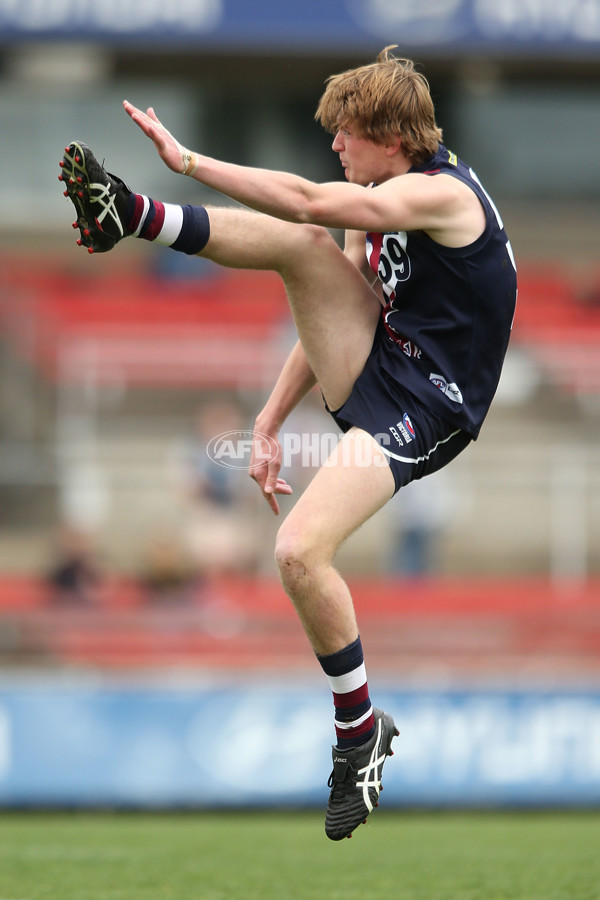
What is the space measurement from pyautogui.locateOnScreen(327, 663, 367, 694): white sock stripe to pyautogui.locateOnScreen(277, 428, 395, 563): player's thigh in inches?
16.3

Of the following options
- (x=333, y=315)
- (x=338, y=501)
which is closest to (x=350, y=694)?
(x=338, y=501)

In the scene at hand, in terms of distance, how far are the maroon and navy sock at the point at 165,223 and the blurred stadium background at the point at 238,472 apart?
186cm

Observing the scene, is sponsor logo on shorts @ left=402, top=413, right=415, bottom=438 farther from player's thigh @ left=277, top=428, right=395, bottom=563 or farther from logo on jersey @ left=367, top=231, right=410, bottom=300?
logo on jersey @ left=367, top=231, right=410, bottom=300

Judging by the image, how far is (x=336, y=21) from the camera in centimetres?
1343

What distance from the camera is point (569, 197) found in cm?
1616

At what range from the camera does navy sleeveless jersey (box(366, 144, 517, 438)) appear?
3.94 metres

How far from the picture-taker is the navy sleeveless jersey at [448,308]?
394 cm

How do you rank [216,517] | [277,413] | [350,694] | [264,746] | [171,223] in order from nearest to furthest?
[171,223]
[350,694]
[277,413]
[264,746]
[216,517]

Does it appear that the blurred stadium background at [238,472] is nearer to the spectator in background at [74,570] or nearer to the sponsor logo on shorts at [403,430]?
the spectator in background at [74,570]

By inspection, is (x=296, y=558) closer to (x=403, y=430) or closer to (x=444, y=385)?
(x=403, y=430)

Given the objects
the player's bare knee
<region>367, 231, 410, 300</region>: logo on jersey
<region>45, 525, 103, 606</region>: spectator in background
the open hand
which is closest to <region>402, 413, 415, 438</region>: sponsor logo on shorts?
<region>367, 231, 410, 300</region>: logo on jersey

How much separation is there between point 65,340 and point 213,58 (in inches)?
157

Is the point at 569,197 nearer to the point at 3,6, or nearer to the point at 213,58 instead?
the point at 213,58

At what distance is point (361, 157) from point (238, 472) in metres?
5.88
